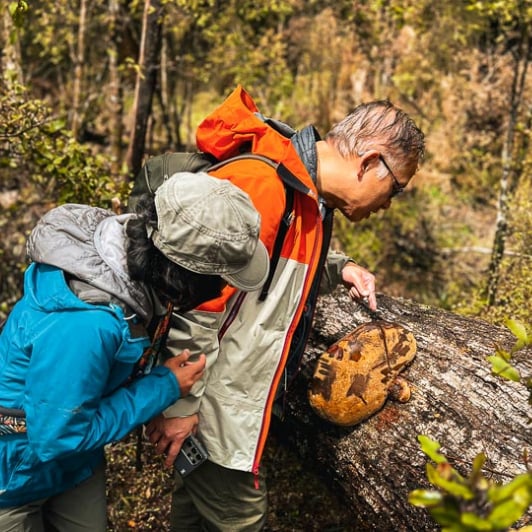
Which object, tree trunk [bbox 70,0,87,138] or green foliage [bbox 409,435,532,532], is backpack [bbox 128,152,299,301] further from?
tree trunk [bbox 70,0,87,138]

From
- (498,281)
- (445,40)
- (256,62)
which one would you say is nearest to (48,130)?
(498,281)

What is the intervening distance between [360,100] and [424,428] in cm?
565

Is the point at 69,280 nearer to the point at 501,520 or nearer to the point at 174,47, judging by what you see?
the point at 501,520

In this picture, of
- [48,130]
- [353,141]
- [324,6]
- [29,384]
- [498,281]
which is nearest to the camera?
[29,384]

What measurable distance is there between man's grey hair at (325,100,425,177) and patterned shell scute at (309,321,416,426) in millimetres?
789

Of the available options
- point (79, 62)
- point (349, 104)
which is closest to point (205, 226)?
point (79, 62)

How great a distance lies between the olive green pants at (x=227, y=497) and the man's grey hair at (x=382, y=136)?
133 cm

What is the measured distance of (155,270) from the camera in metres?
1.66

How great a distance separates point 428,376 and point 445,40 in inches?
246

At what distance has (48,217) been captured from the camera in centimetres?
178

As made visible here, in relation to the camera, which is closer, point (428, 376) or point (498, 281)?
point (428, 376)

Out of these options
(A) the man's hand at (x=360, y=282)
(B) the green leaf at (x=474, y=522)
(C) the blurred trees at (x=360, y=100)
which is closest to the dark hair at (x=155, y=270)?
(B) the green leaf at (x=474, y=522)

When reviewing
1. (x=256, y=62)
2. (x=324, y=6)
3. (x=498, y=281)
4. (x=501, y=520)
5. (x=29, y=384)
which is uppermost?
(x=324, y=6)

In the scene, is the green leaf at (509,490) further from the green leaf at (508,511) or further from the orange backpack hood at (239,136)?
the orange backpack hood at (239,136)
